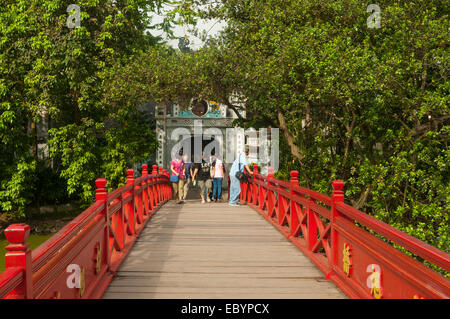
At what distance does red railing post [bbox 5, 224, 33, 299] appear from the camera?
7.91 ft

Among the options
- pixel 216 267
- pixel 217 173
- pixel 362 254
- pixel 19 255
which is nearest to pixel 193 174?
pixel 217 173

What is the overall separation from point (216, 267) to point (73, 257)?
229 cm

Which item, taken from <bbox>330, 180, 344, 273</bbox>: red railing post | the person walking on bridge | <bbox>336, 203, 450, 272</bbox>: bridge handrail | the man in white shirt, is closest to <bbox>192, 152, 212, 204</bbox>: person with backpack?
the man in white shirt

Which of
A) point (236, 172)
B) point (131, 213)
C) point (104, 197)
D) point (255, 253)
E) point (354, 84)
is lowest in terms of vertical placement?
point (255, 253)

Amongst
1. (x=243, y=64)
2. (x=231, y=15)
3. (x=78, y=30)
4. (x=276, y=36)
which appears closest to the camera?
(x=276, y=36)

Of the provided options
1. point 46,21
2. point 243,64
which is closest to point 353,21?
point 243,64

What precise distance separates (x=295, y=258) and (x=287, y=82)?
21.2 feet

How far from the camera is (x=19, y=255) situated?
8.03ft

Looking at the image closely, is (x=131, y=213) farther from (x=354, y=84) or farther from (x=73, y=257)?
(x=354, y=84)

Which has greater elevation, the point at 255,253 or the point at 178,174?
the point at 178,174

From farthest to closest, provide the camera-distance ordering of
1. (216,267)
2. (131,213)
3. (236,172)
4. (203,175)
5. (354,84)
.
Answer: (203,175), (236,172), (354,84), (131,213), (216,267)

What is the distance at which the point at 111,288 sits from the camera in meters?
4.74

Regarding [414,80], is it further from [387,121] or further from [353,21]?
[353,21]

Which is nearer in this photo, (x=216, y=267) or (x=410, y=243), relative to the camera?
(x=410, y=243)
